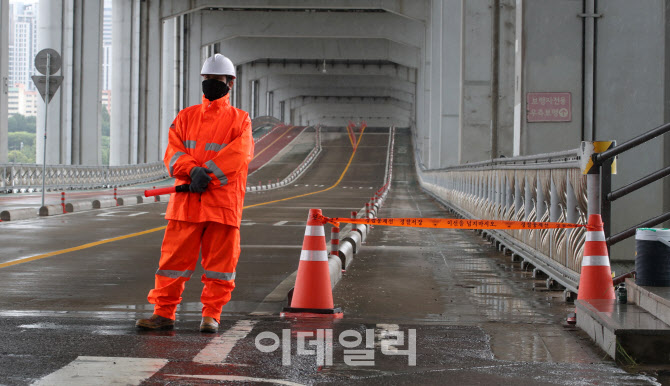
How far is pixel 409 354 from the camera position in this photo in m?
6.19

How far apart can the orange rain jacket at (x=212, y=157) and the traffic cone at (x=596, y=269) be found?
3.10 m

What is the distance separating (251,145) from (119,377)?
248 centimetres

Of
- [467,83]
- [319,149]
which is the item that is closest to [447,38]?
[467,83]

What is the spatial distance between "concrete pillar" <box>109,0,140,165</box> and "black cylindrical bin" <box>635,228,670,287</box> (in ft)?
170

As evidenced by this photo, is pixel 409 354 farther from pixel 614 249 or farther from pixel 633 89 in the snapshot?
pixel 633 89

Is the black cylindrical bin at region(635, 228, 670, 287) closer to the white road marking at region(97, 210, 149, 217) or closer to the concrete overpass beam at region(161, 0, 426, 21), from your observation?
the white road marking at region(97, 210, 149, 217)

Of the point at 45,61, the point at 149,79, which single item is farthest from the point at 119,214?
the point at 149,79

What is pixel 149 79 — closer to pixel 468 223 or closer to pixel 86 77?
pixel 86 77

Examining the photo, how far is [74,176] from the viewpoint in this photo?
4366cm

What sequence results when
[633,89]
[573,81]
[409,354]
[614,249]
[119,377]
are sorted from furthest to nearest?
[573,81], [633,89], [614,249], [409,354], [119,377]

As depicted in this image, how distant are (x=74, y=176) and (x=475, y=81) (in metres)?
21.3

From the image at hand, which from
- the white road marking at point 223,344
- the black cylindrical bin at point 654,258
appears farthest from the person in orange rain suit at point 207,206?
the black cylindrical bin at point 654,258

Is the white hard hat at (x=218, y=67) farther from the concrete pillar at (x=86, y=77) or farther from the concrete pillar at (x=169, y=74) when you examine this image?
the concrete pillar at (x=169, y=74)

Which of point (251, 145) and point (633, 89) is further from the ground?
point (633, 89)
